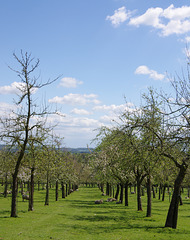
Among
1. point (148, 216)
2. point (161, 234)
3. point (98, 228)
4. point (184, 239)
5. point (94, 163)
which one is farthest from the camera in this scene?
point (94, 163)

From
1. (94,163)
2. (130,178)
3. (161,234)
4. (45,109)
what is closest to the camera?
(161,234)

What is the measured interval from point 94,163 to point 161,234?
25.7 m

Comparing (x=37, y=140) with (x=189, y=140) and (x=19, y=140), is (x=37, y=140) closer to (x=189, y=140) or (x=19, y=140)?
(x=19, y=140)

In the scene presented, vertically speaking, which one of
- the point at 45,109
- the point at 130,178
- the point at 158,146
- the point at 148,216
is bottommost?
the point at 148,216

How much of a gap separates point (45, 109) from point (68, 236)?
10.5m

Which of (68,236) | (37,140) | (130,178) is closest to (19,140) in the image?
(37,140)

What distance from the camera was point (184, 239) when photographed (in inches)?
559

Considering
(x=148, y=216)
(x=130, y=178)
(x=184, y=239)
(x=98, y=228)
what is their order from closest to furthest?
1. (x=184, y=239)
2. (x=98, y=228)
3. (x=148, y=216)
4. (x=130, y=178)

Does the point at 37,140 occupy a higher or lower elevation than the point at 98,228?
higher

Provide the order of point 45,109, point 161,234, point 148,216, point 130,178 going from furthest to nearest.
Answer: point 130,178 < point 148,216 < point 45,109 < point 161,234

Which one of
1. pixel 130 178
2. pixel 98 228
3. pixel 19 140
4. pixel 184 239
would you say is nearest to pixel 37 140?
pixel 19 140

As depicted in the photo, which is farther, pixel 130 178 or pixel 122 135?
pixel 130 178

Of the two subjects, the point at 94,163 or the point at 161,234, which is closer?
the point at 161,234

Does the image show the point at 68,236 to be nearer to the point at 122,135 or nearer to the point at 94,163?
the point at 122,135
